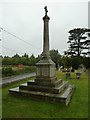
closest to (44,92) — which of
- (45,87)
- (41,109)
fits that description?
(45,87)

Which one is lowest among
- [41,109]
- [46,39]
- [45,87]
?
[41,109]

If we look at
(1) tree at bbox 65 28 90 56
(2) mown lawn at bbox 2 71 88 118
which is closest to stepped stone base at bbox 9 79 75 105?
(2) mown lawn at bbox 2 71 88 118

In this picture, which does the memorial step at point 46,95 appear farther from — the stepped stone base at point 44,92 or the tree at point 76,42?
the tree at point 76,42

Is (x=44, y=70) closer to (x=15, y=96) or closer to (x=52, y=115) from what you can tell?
(x=15, y=96)

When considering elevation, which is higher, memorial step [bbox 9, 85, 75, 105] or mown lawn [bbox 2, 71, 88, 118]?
memorial step [bbox 9, 85, 75, 105]

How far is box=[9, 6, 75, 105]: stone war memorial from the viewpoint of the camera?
344 inches

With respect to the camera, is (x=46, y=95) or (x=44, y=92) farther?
(x=44, y=92)

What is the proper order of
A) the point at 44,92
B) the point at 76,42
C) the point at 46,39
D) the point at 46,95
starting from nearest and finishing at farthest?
the point at 46,95
the point at 44,92
the point at 46,39
the point at 76,42

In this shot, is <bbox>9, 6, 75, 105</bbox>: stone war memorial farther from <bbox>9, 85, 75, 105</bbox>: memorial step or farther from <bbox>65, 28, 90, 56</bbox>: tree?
<bbox>65, 28, 90, 56</bbox>: tree

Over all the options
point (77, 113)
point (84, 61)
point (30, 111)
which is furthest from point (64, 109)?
point (84, 61)

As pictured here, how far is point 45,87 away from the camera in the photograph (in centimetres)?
966

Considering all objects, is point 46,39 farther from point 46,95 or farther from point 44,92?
point 46,95

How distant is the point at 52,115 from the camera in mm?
6492

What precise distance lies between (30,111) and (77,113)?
6.62 ft
